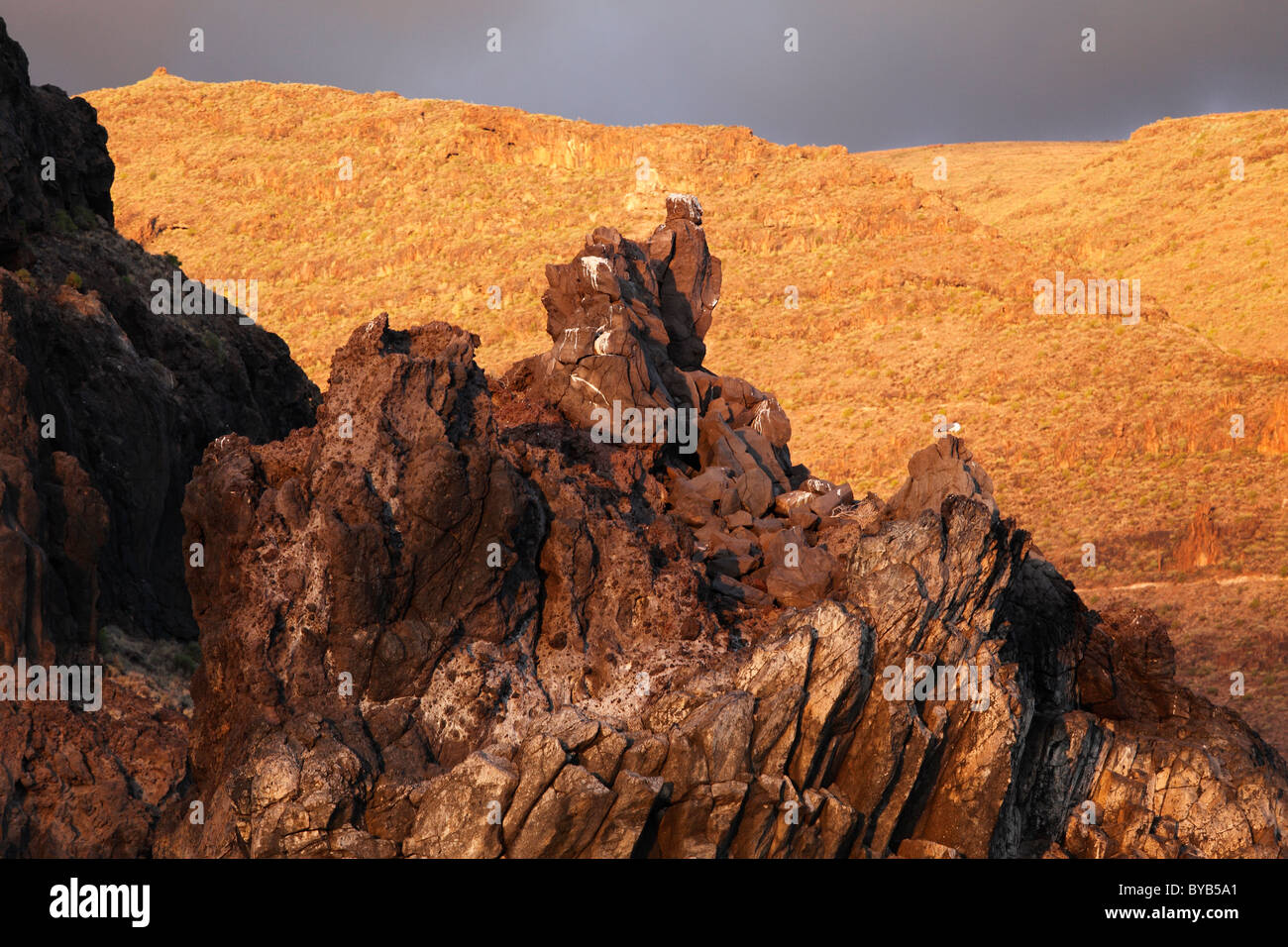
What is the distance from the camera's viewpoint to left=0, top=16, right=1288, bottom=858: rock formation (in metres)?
17.8

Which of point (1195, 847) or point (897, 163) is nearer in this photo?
point (1195, 847)

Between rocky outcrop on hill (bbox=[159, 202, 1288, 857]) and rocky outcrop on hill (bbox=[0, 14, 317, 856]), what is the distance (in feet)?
Result: 8.45

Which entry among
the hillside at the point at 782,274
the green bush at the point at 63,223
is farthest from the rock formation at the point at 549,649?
the hillside at the point at 782,274

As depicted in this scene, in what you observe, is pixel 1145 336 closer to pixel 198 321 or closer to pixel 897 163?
pixel 198 321

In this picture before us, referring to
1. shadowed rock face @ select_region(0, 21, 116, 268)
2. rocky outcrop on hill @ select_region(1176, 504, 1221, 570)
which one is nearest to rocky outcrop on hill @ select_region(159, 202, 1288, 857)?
shadowed rock face @ select_region(0, 21, 116, 268)

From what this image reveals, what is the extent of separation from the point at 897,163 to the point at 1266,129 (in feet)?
184

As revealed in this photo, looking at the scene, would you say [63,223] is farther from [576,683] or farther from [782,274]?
[782,274]

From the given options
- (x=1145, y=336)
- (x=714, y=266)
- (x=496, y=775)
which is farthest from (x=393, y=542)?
(x=1145, y=336)

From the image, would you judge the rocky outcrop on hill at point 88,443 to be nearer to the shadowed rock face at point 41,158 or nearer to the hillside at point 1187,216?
the shadowed rock face at point 41,158

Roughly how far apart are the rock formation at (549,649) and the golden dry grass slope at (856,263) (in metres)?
29.2

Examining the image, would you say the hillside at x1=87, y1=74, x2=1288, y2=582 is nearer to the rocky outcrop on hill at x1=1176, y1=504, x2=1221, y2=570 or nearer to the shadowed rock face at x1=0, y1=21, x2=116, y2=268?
the rocky outcrop on hill at x1=1176, y1=504, x2=1221, y2=570

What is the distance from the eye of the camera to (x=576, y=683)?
19.8 meters
